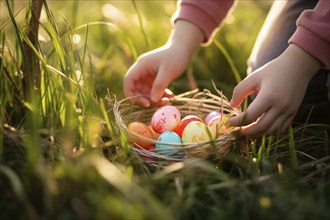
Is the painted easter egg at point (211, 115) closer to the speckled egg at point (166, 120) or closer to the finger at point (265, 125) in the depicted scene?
the speckled egg at point (166, 120)

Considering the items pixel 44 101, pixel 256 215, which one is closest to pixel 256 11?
pixel 44 101

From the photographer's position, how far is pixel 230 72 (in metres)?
2.12

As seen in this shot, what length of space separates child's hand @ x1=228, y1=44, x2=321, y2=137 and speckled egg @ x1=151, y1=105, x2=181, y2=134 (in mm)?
229

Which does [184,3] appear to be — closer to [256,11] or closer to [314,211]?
[314,211]

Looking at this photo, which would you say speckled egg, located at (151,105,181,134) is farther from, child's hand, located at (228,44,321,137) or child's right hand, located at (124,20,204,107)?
child's hand, located at (228,44,321,137)

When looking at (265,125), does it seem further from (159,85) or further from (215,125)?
(159,85)

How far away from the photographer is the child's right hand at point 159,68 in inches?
61.7

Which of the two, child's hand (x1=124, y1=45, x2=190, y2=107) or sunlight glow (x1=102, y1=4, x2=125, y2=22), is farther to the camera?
sunlight glow (x1=102, y1=4, x2=125, y2=22)

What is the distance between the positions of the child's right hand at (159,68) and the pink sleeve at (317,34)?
1.31 ft

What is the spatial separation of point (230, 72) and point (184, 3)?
49cm

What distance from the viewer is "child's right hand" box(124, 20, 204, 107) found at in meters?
1.57

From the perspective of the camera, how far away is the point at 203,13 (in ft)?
5.70

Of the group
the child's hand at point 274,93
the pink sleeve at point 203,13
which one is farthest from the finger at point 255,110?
the pink sleeve at point 203,13

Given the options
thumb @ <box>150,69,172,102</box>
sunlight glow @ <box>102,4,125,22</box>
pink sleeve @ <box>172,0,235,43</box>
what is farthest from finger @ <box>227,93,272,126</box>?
sunlight glow @ <box>102,4,125,22</box>
